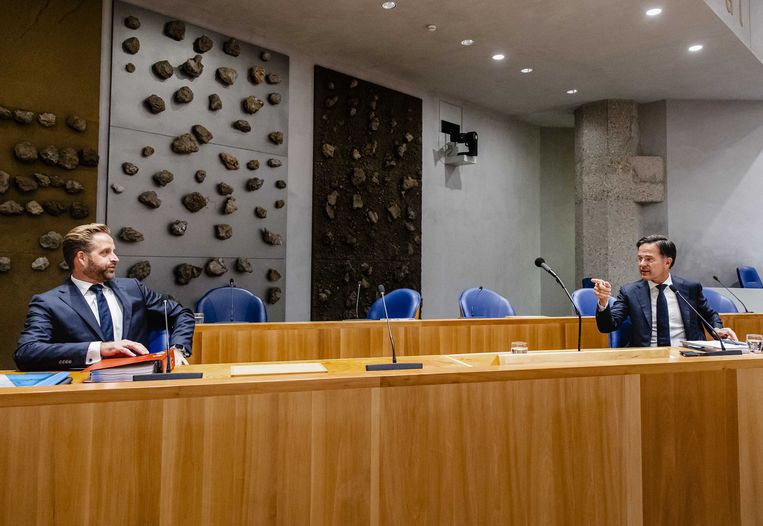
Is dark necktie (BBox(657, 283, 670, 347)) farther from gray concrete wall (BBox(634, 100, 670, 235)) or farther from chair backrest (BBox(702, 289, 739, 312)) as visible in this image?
gray concrete wall (BBox(634, 100, 670, 235))

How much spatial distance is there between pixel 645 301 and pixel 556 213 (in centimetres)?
615

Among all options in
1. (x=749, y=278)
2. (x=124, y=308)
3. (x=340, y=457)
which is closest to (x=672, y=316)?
(x=340, y=457)

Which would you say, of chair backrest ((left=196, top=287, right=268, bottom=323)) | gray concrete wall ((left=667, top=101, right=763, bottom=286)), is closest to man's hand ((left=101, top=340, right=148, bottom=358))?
chair backrest ((left=196, top=287, right=268, bottom=323))

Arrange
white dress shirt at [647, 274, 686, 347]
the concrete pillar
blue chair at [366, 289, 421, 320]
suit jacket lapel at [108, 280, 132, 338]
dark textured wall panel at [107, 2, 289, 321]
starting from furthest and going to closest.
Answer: the concrete pillar, dark textured wall panel at [107, 2, 289, 321], blue chair at [366, 289, 421, 320], white dress shirt at [647, 274, 686, 347], suit jacket lapel at [108, 280, 132, 338]

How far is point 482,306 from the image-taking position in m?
4.37

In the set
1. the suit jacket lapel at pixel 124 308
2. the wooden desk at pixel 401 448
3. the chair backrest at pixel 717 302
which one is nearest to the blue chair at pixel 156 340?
the suit jacket lapel at pixel 124 308

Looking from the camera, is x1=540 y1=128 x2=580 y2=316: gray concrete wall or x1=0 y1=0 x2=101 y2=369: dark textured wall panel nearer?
x1=0 y1=0 x2=101 y2=369: dark textured wall panel

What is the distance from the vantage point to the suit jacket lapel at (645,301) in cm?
312

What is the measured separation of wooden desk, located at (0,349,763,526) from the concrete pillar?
20.1 feet

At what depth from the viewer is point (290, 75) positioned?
18.7 feet

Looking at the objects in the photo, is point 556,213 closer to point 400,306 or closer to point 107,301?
point 400,306

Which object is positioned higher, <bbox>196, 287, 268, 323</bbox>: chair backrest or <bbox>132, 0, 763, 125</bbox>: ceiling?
<bbox>132, 0, 763, 125</bbox>: ceiling

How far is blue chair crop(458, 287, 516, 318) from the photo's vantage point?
14.2 ft

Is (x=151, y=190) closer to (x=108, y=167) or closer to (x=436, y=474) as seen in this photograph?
(x=108, y=167)
